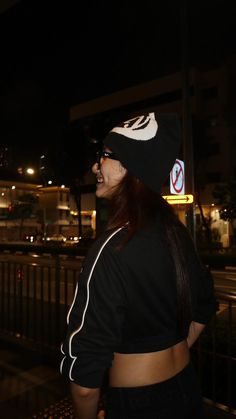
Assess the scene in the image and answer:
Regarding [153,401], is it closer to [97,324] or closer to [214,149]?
[97,324]

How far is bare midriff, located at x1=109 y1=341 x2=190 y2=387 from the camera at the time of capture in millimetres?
1505

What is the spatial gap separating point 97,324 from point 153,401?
1.24 feet

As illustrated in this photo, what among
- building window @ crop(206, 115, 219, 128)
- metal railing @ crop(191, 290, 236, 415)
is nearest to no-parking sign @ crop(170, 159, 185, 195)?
metal railing @ crop(191, 290, 236, 415)

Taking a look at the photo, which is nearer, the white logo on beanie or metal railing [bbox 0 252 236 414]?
the white logo on beanie

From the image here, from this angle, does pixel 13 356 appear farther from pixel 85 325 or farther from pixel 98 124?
pixel 98 124

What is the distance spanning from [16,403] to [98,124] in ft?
128

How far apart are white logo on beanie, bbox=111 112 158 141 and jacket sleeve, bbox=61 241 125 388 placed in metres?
0.49

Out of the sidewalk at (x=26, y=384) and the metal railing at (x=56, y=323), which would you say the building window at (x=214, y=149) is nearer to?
the metal railing at (x=56, y=323)

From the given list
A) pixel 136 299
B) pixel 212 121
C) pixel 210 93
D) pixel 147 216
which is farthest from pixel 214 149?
pixel 136 299

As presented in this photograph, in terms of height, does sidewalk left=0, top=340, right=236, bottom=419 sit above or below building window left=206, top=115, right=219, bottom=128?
below

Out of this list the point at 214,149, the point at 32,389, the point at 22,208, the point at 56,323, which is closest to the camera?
the point at 32,389

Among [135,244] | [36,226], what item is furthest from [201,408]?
[36,226]

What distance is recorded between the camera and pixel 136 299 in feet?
4.90

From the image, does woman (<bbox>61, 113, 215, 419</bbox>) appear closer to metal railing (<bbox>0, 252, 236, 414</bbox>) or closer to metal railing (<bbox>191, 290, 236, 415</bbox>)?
metal railing (<bbox>191, 290, 236, 415</bbox>)
